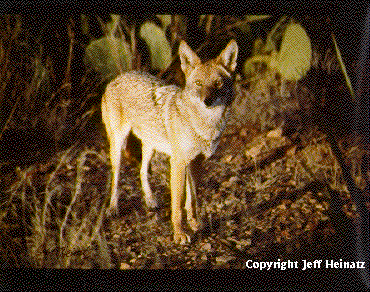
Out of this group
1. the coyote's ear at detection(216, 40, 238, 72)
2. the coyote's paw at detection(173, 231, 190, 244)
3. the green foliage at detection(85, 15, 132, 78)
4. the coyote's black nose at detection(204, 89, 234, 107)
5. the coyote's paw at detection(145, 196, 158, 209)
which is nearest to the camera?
the coyote's black nose at detection(204, 89, 234, 107)

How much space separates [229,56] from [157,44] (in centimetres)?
73

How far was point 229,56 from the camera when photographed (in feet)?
6.68

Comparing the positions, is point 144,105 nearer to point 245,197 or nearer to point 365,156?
point 245,197

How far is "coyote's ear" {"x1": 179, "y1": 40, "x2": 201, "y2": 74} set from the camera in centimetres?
201

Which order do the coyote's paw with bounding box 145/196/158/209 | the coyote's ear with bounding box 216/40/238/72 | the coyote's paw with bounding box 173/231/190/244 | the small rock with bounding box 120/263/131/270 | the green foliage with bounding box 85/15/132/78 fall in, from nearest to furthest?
the coyote's ear with bounding box 216/40/238/72 → the small rock with bounding box 120/263/131/270 → the coyote's paw with bounding box 173/231/190/244 → the green foliage with bounding box 85/15/132/78 → the coyote's paw with bounding box 145/196/158/209

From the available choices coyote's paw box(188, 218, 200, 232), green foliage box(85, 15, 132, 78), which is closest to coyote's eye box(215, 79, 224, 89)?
green foliage box(85, 15, 132, 78)

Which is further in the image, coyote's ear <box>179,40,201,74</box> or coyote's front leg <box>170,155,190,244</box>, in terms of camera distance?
coyote's front leg <box>170,155,190,244</box>

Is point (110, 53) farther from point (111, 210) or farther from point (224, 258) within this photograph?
point (224, 258)

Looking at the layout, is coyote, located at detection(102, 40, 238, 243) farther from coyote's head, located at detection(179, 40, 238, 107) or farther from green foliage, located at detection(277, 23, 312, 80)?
green foliage, located at detection(277, 23, 312, 80)

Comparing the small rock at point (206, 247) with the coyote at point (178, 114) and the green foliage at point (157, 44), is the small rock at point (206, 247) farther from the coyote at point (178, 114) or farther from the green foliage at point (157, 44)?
the green foliage at point (157, 44)

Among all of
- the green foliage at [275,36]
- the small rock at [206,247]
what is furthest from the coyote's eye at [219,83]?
the small rock at [206,247]

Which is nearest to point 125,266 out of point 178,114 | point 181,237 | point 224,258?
point 181,237

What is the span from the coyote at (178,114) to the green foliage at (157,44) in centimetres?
18

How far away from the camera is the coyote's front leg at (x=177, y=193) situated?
2.13 metres
